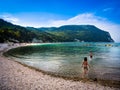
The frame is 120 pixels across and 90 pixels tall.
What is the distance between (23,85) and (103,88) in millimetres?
8564

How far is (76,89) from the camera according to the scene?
1691 centimetres

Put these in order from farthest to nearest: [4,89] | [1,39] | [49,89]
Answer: [1,39] < [49,89] < [4,89]

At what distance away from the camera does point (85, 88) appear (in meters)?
17.5

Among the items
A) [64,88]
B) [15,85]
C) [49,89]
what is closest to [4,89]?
[15,85]

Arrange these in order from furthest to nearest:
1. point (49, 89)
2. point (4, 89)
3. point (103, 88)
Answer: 1. point (103, 88)
2. point (49, 89)
3. point (4, 89)

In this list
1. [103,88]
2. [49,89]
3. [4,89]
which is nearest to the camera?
[4,89]

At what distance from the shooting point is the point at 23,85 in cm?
1736

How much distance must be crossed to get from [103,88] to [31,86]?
7.71m

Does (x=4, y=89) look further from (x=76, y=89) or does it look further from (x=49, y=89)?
(x=76, y=89)

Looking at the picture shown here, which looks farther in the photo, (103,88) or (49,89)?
(103,88)

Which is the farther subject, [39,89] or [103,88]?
[103,88]

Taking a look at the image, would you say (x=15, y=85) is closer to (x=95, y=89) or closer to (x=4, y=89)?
(x=4, y=89)

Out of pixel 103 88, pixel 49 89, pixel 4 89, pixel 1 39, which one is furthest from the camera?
pixel 1 39

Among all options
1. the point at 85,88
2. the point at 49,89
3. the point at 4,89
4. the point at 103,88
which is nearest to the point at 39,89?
the point at 49,89
